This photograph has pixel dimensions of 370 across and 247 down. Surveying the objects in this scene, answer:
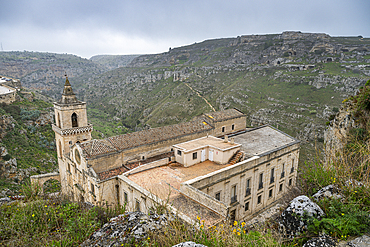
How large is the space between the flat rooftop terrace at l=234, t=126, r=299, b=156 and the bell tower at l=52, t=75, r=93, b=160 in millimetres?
18827

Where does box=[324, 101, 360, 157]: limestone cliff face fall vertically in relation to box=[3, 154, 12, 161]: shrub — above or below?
above

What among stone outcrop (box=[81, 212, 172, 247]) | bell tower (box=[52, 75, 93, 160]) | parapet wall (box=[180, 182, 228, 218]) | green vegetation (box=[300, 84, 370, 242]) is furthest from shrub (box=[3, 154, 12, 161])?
green vegetation (box=[300, 84, 370, 242])

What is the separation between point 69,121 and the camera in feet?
80.6

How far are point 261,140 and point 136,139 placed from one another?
48.1 ft

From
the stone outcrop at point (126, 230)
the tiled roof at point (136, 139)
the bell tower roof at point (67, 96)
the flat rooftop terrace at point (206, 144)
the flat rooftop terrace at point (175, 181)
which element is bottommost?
the flat rooftop terrace at point (175, 181)

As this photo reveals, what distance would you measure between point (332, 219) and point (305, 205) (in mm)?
698

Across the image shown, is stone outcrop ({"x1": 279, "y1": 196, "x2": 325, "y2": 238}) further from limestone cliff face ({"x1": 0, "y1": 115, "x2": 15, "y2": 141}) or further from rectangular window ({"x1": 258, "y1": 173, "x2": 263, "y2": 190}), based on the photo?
limestone cliff face ({"x1": 0, "y1": 115, "x2": 15, "y2": 141})

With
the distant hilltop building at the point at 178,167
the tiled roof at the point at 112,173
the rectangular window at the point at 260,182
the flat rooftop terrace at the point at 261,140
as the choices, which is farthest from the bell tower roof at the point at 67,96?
the rectangular window at the point at 260,182

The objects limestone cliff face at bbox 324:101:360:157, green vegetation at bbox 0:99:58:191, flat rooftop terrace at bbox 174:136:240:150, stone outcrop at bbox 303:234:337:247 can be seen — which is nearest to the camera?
stone outcrop at bbox 303:234:337:247

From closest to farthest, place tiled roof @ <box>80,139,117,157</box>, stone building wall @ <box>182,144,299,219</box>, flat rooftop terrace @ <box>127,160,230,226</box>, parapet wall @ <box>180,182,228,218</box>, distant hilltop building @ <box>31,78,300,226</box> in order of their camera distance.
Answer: parapet wall @ <box>180,182,228,218</box>
flat rooftop terrace @ <box>127,160,230,226</box>
distant hilltop building @ <box>31,78,300,226</box>
stone building wall @ <box>182,144,299,219</box>
tiled roof @ <box>80,139,117,157</box>

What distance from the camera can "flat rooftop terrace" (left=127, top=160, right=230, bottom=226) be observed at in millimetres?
12211

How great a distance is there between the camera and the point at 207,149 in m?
21.1

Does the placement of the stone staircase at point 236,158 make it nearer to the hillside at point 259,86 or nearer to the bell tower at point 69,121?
the hillside at point 259,86

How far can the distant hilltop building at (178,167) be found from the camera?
15.7 m
